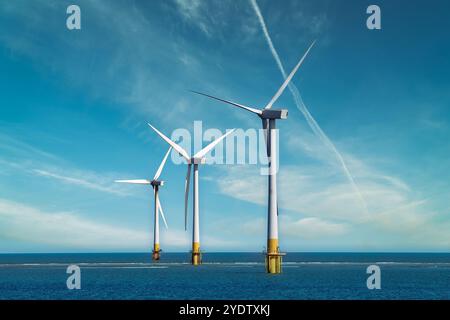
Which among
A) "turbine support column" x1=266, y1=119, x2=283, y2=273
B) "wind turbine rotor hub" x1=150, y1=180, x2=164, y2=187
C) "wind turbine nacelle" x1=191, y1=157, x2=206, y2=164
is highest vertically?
"wind turbine nacelle" x1=191, y1=157, x2=206, y2=164

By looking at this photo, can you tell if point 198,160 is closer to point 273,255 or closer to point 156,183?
point 156,183

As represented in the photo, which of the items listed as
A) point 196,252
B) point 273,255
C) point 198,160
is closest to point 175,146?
point 198,160

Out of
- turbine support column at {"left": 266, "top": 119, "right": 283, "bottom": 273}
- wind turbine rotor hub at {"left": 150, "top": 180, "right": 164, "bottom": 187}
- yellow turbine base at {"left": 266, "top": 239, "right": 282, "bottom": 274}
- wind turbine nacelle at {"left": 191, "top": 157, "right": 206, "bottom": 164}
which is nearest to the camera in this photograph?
turbine support column at {"left": 266, "top": 119, "right": 283, "bottom": 273}

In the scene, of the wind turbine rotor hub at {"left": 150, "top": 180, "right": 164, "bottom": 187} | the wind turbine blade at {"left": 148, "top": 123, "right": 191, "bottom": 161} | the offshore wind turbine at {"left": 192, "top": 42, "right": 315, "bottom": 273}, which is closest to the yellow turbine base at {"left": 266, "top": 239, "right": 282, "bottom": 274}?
the offshore wind turbine at {"left": 192, "top": 42, "right": 315, "bottom": 273}

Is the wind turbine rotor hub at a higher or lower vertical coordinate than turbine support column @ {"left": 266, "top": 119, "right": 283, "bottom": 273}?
higher

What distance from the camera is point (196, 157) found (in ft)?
483

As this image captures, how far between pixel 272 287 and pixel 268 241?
7.86 m

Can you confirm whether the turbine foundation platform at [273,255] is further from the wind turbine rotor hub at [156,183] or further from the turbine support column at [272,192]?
the wind turbine rotor hub at [156,183]

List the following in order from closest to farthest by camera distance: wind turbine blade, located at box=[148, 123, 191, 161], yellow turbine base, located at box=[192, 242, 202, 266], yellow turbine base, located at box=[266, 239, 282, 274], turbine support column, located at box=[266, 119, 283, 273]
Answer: turbine support column, located at box=[266, 119, 283, 273] < yellow turbine base, located at box=[266, 239, 282, 274] < wind turbine blade, located at box=[148, 123, 191, 161] < yellow turbine base, located at box=[192, 242, 202, 266]

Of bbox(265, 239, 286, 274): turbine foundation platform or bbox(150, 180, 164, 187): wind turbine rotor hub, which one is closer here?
bbox(265, 239, 286, 274): turbine foundation platform

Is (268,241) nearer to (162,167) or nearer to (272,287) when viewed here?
(272,287)

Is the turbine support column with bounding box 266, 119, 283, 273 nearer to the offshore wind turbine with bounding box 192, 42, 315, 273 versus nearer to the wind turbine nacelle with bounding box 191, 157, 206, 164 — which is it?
the offshore wind turbine with bounding box 192, 42, 315, 273

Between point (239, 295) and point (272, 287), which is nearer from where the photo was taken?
point (239, 295)
